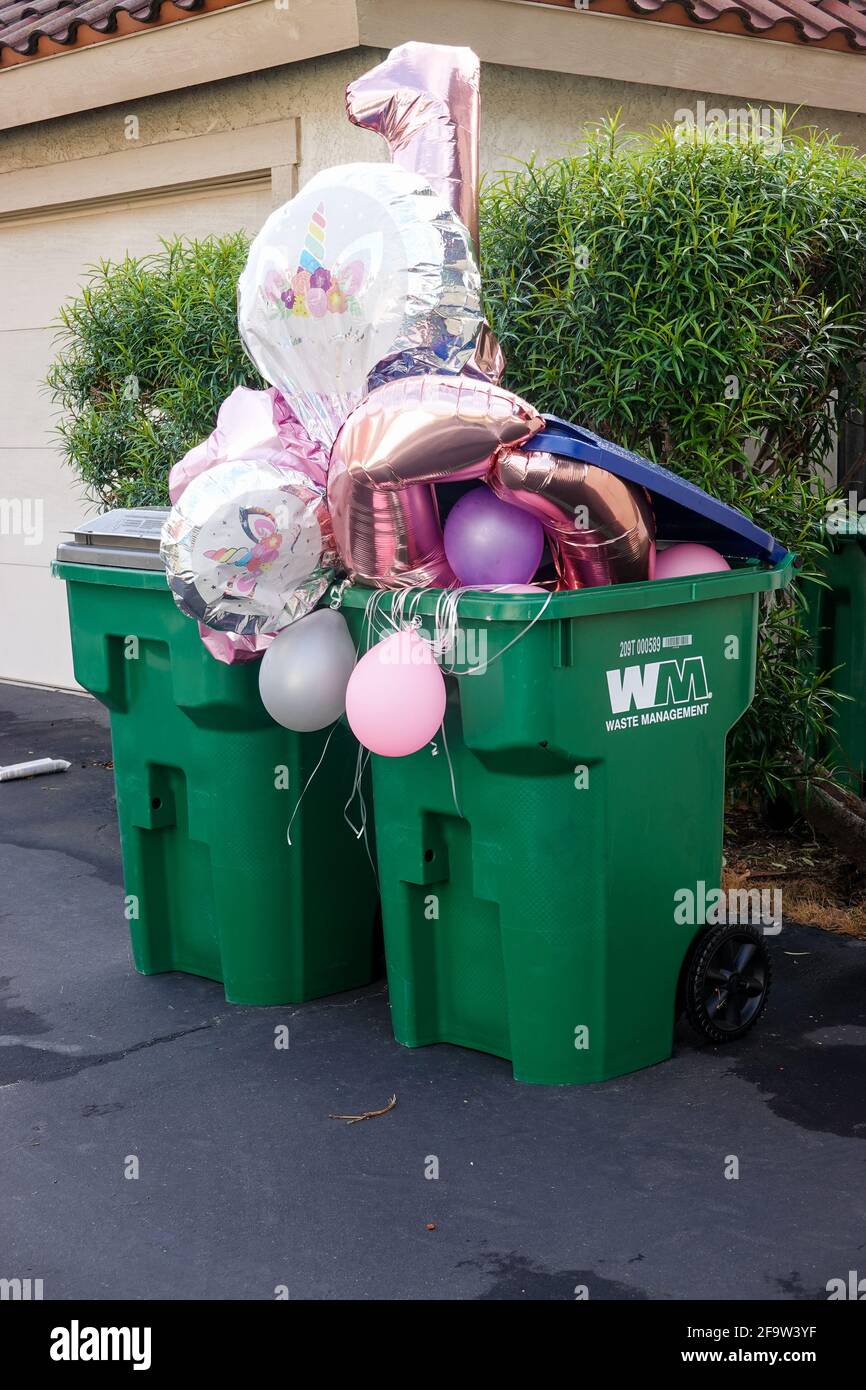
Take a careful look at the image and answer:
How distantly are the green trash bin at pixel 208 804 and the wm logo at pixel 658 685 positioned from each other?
36.4 inches

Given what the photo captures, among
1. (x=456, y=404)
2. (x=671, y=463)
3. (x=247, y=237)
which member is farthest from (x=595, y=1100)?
(x=247, y=237)

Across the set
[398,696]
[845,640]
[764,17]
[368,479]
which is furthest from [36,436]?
[398,696]

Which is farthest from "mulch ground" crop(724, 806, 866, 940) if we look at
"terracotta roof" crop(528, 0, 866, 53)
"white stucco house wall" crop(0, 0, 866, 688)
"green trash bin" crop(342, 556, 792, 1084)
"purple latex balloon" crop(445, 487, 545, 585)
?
"terracotta roof" crop(528, 0, 866, 53)

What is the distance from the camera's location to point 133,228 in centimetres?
837

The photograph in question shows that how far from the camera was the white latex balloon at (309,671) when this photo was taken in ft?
12.3

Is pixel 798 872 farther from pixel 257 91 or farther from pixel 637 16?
pixel 257 91

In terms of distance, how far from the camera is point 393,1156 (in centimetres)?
349


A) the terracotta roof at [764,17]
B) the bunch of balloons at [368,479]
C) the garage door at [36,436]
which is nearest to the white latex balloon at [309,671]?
the bunch of balloons at [368,479]

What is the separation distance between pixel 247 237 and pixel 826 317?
3.16 metres

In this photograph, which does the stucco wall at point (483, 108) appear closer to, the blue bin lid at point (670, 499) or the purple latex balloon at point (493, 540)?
the blue bin lid at point (670, 499)

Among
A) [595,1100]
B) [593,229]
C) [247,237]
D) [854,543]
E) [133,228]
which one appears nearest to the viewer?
[595,1100]

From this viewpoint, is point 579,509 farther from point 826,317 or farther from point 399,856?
point 826,317

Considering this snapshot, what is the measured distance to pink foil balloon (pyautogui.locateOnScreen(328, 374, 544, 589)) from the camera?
3406mm

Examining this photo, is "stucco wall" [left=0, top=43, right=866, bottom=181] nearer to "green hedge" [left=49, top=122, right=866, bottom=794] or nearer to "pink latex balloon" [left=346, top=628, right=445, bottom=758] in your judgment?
"green hedge" [left=49, top=122, right=866, bottom=794]
